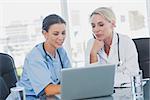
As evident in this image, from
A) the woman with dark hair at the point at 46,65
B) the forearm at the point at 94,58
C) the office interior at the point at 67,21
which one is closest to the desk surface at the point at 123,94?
the woman with dark hair at the point at 46,65

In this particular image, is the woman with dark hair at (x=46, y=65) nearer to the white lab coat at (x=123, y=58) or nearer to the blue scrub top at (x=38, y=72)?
the blue scrub top at (x=38, y=72)

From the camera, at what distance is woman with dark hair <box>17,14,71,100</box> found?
2.02 m

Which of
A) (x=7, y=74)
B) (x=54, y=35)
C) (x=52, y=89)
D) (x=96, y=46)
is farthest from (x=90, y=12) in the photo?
(x=52, y=89)

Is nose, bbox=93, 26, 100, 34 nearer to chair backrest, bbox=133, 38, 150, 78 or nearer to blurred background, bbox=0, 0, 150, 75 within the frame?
chair backrest, bbox=133, 38, 150, 78

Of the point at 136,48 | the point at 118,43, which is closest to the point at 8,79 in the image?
the point at 118,43

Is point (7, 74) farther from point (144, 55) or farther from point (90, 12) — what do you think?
point (90, 12)

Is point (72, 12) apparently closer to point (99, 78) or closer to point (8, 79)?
point (8, 79)

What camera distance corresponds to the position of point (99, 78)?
69.2 inches

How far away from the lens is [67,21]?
3.87m

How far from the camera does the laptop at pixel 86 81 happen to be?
169 centimetres

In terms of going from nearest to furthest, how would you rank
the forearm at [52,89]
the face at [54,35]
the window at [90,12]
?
the forearm at [52,89] < the face at [54,35] < the window at [90,12]

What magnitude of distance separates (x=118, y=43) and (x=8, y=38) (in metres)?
1.72

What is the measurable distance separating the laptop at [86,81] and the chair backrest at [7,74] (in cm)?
71

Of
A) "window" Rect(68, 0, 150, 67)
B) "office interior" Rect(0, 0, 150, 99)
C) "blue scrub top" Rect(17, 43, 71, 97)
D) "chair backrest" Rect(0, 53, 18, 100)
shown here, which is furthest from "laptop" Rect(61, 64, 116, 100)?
"window" Rect(68, 0, 150, 67)
